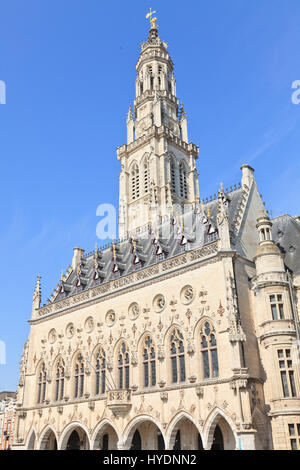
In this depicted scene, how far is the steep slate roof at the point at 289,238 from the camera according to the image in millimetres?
32906

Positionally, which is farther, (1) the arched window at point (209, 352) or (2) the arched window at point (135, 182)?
(2) the arched window at point (135, 182)

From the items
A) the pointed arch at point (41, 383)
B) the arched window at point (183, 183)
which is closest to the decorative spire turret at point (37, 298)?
the pointed arch at point (41, 383)

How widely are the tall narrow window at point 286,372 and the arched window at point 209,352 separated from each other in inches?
157

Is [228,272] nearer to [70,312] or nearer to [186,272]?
[186,272]

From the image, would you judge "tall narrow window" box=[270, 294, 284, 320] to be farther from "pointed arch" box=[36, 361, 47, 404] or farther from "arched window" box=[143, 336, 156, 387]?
"pointed arch" box=[36, 361, 47, 404]

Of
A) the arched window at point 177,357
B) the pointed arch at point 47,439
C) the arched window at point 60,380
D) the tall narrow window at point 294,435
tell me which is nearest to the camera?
the tall narrow window at point 294,435

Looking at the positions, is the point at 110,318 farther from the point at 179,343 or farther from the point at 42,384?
the point at 42,384

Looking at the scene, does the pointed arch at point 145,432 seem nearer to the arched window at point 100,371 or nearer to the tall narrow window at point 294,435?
the arched window at point 100,371

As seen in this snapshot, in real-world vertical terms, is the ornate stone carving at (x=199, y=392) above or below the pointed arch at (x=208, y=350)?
below

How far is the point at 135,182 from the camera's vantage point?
206 ft

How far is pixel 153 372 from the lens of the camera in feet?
106

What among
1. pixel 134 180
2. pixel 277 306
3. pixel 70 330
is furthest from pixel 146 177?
pixel 277 306

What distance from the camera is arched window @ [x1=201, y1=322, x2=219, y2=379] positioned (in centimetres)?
2897

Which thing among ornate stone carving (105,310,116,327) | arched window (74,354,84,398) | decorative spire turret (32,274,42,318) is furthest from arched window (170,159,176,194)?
arched window (74,354,84,398)
